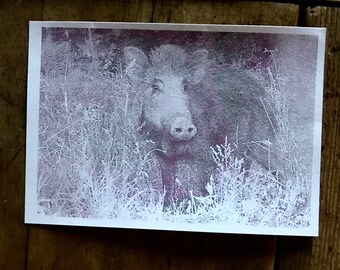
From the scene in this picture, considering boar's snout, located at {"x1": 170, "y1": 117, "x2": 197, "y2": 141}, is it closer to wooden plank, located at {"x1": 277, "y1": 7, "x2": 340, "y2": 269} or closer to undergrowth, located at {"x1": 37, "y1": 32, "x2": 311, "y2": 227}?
undergrowth, located at {"x1": 37, "y1": 32, "x2": 311, "y2": 227}

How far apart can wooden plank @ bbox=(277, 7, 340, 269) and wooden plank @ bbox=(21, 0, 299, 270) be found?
2cm

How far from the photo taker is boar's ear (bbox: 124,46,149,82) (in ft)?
1.73

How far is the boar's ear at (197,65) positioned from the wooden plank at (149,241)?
0.13 ft

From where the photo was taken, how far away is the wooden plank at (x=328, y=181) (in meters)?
0.52

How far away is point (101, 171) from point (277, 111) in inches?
8.5

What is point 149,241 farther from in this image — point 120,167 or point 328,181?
point 328,181

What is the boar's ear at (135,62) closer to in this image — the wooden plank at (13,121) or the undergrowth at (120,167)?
the undergrowth at (120,167)

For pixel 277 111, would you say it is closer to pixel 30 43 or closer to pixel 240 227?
pixel 240 227

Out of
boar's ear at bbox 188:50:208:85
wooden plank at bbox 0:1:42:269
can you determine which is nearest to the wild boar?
boar's ear at bbox 188:50:208:85

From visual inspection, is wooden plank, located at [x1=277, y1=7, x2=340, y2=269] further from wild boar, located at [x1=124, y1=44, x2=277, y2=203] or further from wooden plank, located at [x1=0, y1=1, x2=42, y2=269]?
wooden plank, located at [x1=0, y1=1, x2=42, y2=269]

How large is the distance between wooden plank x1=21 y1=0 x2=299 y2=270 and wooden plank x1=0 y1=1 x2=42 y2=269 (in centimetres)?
2

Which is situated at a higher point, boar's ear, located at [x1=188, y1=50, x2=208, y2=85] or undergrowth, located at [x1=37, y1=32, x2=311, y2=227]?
boar's ear, located at [x1=188, y1=50, x2=208, y2=85]

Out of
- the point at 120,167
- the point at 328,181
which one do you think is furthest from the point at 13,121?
the point at 328,181

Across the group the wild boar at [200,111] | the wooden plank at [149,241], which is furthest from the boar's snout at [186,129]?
the wooden plank at [149,241]
